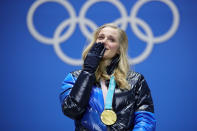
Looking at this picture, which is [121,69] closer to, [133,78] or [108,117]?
[133,78]

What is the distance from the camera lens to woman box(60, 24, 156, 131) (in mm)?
1364

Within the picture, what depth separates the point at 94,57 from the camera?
4.76 ft

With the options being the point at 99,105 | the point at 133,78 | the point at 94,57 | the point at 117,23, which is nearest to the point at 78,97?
the point at 99,105

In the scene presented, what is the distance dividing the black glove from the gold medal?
0.69 ft

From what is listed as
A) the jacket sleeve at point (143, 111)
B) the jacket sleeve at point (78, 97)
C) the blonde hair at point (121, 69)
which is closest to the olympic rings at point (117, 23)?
the blonde hair at point (121, 69)

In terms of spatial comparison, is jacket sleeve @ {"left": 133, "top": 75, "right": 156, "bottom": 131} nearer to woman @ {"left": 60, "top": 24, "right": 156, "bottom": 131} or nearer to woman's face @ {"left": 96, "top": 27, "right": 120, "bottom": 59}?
woman @ {"left": 60, "top": 24, "right": 156, "bottom": 131}

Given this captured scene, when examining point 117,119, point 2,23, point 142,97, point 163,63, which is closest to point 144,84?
point 142,97

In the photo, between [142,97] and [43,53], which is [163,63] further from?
[142,97]

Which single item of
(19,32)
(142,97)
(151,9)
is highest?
(151,9)

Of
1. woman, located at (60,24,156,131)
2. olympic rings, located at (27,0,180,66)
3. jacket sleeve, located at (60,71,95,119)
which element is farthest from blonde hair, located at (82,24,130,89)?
olympic rings, located at (27,0,180,66)

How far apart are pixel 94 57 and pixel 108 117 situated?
30cm

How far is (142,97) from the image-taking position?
1.47 meters

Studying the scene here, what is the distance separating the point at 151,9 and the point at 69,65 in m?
1.03

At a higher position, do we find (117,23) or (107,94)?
(117,23)
